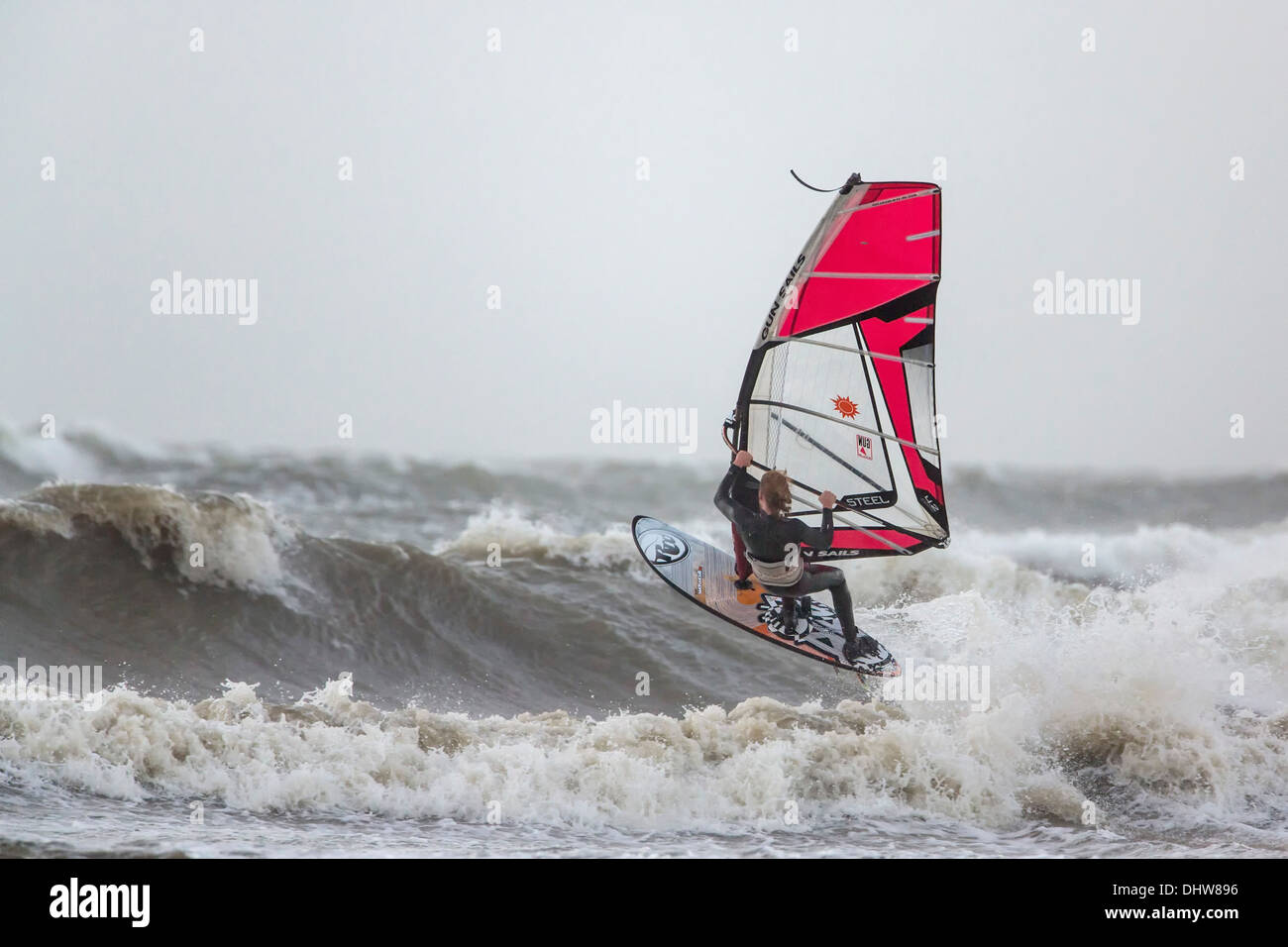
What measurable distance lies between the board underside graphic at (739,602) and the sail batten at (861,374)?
459 mm

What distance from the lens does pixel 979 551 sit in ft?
37.3

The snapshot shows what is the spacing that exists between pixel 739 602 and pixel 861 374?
3.58 ft

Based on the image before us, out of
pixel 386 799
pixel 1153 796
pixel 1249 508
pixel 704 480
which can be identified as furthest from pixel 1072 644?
pixel 1249 508

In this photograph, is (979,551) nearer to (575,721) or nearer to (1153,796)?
(1153,796)

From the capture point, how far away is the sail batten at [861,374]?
176 inches

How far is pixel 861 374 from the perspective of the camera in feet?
15.6

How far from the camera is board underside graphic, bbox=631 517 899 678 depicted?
A: 16.1 ft
